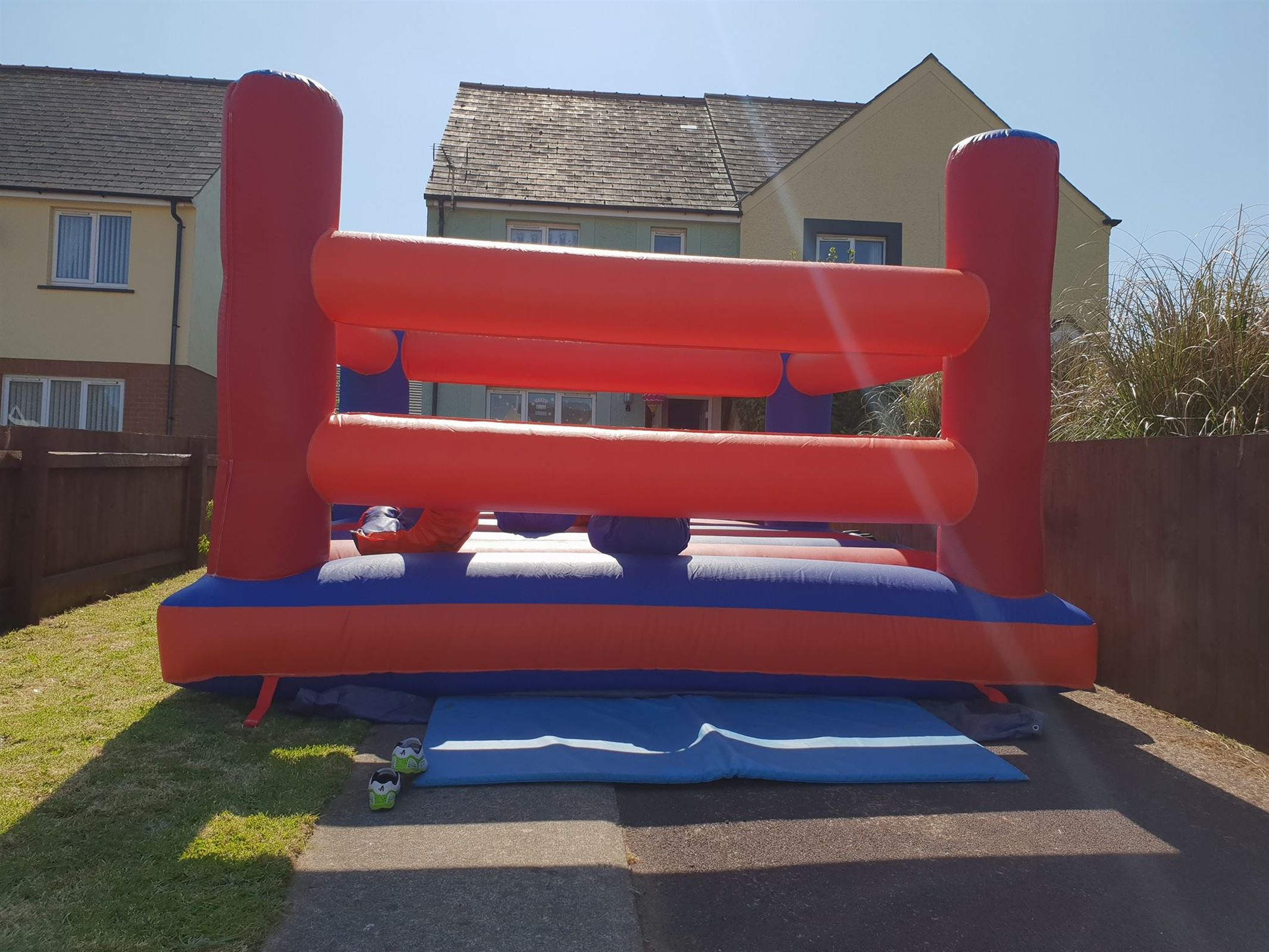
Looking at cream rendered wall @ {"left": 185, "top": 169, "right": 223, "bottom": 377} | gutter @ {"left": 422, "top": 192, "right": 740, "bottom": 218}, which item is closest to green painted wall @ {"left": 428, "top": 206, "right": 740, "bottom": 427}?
gutter @ {"left": 422, "top": 192, "right": 740, "bottom": 218}

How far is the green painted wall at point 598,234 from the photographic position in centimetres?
1405

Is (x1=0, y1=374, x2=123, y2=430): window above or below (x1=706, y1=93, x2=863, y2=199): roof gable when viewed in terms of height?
below

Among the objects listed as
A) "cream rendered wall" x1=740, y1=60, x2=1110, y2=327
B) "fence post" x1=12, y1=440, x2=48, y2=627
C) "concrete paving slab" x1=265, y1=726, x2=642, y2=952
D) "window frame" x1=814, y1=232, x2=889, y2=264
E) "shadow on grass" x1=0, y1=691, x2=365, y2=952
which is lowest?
"concrete paving slab" x1=265, y1=726, x2=642, y2=952

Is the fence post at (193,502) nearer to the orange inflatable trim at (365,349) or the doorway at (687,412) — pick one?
the orange inflatable trim at (365,349)

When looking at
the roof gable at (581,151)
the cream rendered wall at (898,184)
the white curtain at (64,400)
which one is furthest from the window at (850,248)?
the white curtain at (64,400)

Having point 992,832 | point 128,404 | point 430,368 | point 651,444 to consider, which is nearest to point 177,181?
point 128,404

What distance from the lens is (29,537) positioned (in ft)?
17.7

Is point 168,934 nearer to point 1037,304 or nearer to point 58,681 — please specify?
point 58,681

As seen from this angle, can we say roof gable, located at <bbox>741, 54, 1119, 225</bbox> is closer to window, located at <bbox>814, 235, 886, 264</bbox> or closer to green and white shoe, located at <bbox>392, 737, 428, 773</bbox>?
window, located at <bbox>814, 235, 886, 264</bbox>

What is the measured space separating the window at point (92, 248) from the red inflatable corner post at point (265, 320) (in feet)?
39.3

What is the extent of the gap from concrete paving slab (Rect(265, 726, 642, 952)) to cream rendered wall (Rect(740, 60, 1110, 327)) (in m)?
12.5

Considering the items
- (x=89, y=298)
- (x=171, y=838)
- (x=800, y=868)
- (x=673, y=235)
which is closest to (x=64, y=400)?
(x=89, y=298)

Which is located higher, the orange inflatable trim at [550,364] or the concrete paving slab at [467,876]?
the orange inflatable trim at [550,364]

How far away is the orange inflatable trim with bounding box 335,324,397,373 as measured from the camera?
589 cm
